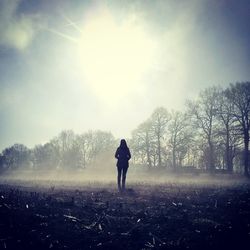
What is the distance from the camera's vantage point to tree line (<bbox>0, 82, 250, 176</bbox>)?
37.8m

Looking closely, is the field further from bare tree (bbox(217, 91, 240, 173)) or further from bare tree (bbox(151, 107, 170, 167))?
bare tree (bbox(151, 107, 170, 167))

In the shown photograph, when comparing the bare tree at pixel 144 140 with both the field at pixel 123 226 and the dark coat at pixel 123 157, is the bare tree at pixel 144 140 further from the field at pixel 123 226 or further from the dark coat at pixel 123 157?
the field at pixel 123 226

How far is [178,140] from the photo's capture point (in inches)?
2019

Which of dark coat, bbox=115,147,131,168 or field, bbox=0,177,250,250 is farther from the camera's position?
dark coat, bbox=115,147,131,168

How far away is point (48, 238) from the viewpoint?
18.7ft

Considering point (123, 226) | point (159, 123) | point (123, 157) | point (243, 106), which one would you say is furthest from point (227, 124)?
point (123, 226)

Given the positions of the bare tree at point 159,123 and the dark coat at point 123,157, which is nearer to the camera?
the dark coat at point 123,157

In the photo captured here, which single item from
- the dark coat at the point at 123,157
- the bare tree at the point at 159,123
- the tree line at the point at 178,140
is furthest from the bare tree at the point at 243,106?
the dark coat at the point at 123,157

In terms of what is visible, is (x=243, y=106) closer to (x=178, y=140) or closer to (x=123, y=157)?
(x=178, y=140)

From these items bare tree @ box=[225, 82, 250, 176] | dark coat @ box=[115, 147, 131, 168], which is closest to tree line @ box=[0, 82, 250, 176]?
bare tree @ box=[225, 82, 250, 176]

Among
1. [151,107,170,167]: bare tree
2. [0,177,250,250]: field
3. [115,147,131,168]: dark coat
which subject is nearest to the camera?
[0,177,250,250]: field

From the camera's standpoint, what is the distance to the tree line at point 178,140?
1489 inches

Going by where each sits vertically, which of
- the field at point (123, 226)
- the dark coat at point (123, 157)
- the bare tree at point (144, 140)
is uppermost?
the bare tree at point (144, 140)

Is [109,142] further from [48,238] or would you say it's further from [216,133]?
[48,238]
